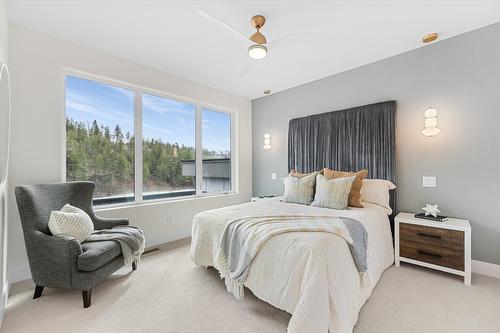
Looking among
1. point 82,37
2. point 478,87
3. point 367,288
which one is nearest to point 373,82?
point 478,87

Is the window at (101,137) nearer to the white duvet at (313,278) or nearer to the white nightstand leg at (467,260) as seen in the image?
the white duvet at (313,278)

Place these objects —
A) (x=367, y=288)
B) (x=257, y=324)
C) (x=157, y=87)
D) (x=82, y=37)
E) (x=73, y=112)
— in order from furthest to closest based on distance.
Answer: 1. (x=157, y=87)
2. (x=73, y=112)
3. (x=82, y=37)
4. (x=367, y=288)
5. (x=257, y=324)

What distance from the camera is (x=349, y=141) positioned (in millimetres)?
3537

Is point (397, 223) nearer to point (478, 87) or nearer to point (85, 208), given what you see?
point (478, 87)

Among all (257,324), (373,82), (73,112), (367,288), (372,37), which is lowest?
(257,324)

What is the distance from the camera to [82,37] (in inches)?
107

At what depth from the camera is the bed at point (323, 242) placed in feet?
4.97

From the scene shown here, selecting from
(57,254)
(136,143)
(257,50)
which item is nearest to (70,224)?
(57,254)

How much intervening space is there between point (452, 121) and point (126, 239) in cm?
397

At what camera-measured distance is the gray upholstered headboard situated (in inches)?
125

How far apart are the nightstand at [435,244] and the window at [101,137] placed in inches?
146

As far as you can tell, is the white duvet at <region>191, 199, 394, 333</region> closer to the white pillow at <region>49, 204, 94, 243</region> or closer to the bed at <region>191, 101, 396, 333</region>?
the bed at <region>191, 101, 396, 333</region>

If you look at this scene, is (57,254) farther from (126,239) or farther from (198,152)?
(198,152)

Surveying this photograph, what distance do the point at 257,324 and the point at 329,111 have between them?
10.7 feet
